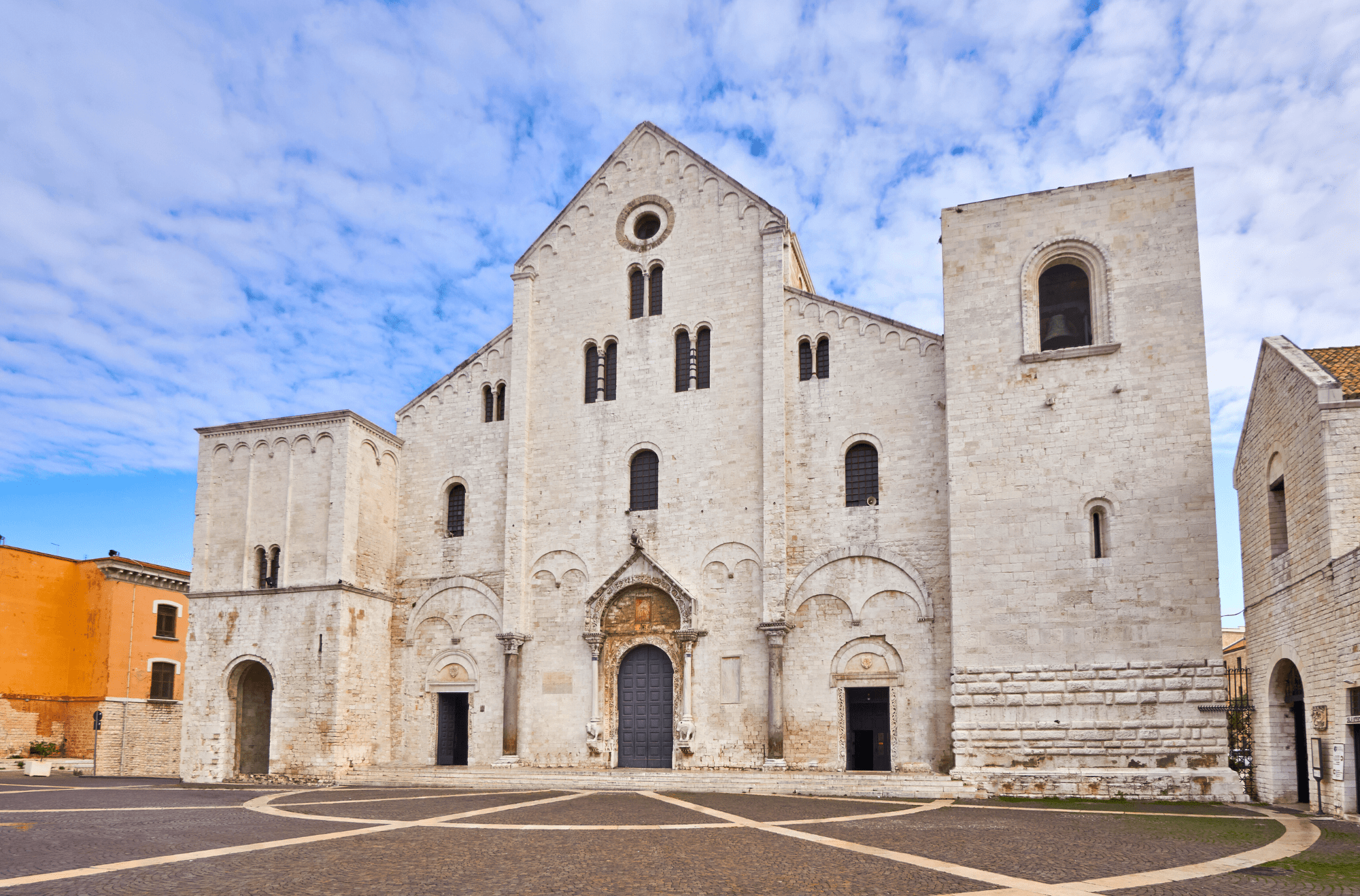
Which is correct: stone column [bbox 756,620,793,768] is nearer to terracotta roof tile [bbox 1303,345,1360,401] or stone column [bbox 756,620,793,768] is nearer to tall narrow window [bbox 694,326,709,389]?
tall narrow window [bbox 694,326,709,389]

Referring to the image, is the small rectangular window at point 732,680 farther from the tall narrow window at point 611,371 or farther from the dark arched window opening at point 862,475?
the tall narrow window at point 611,371

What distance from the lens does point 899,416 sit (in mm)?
23703

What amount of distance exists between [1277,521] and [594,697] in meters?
14.9

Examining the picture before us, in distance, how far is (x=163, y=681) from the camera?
3612 centimetres

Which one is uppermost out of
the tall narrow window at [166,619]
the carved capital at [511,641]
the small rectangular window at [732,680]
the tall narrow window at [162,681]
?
the tall narrow window at [166,619]

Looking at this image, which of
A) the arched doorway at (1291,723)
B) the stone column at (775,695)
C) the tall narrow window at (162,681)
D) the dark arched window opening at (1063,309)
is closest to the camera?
the arched doorway at (1291,723)

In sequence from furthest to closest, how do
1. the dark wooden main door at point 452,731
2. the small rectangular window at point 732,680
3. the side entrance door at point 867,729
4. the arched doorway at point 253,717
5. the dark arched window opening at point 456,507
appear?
the dark arched window opening at point 456,507 < the arched doorway at point 253,717 < the dark wooden main door at point 452,731 < the small rectangular window at point 732,680 < the side entrance door at point 867,729

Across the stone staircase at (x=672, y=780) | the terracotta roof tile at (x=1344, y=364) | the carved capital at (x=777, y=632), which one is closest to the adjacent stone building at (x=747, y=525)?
the carved capital at (x=777, y=632)

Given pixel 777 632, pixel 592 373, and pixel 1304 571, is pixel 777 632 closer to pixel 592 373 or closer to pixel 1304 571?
pixel 592 373

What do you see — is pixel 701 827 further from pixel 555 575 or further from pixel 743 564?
pixel 555 575

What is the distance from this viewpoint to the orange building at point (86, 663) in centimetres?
3225

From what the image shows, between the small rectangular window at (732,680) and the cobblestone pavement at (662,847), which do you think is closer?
the cobblestone pavement at (662,847)

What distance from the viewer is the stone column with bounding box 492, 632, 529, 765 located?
24828 mm

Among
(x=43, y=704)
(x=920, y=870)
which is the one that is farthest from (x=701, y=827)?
(x=43, y=704)
